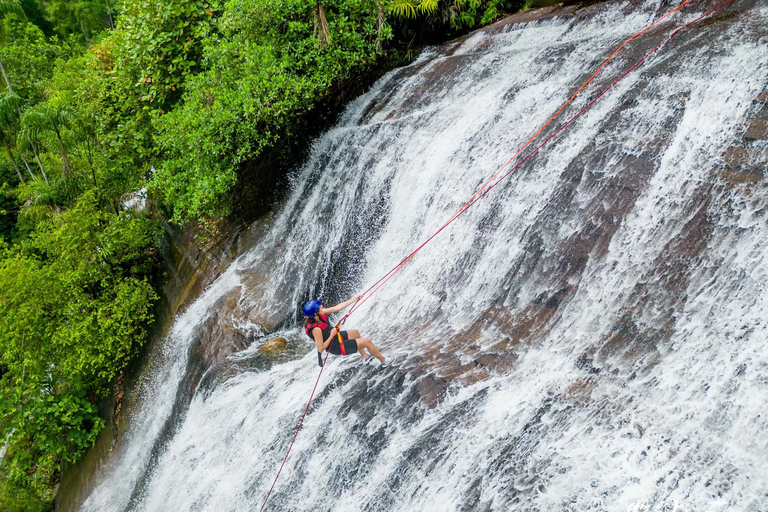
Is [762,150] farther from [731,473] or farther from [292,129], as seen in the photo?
[292,129]

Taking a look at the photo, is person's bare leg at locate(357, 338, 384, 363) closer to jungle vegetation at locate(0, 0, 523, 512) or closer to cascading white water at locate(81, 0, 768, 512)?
cascading white water at locate(81, 0, 768, 512)

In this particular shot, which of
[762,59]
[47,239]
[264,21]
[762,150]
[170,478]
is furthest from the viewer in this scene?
[47,239]

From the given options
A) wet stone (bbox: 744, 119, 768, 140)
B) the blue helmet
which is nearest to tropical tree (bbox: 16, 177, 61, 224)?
the blue helmet

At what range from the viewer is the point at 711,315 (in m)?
4.64

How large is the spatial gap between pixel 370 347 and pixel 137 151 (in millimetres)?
8911

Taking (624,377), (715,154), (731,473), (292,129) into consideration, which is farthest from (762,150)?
(292,129)

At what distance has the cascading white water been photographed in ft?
13.9

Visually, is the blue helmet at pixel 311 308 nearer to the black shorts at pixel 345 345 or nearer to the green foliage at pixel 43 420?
the black shorts at pixel 345 345

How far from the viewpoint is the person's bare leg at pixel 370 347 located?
598cm

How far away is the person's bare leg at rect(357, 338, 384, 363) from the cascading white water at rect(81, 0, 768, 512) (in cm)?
17

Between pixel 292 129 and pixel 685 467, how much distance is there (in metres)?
8.86

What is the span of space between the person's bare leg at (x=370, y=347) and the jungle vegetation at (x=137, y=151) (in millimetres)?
5239

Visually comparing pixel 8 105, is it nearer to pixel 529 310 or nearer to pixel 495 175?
pixel 495 175

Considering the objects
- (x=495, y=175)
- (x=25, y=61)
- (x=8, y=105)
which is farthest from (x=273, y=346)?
(x=25, y=61)
